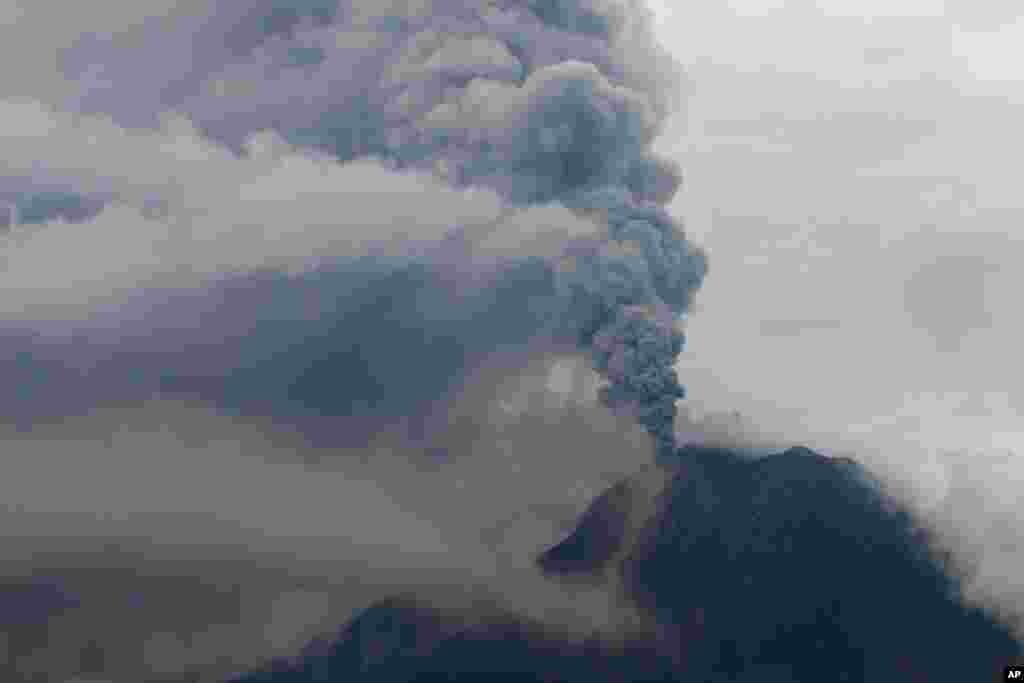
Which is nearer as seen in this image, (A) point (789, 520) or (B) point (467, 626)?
(B) point (467, 626)

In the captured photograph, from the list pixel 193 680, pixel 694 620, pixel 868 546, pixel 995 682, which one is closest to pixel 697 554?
pixel 694 620

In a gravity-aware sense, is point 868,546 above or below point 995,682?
above

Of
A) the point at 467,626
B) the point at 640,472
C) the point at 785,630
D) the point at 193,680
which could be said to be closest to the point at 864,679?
the point at 785,630

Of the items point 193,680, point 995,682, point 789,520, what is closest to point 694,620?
point 789,520

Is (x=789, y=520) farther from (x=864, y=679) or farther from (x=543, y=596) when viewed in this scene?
(x=543, y=596)

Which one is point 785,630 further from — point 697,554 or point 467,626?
point 467,626

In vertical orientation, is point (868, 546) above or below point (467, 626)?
above
